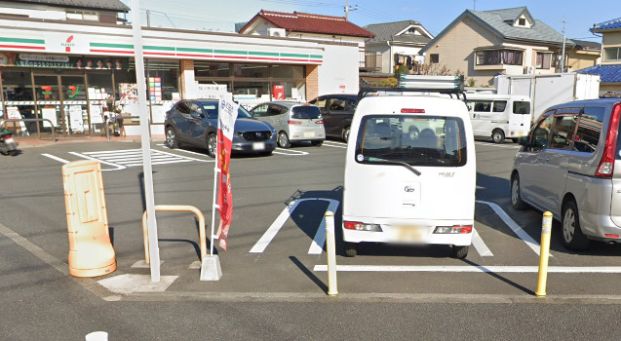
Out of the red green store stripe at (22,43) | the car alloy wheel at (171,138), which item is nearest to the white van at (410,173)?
the car alloy wheel at (171,138)

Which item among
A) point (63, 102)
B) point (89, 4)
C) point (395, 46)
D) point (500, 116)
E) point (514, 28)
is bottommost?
point (500, 116)

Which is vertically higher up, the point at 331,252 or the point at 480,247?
the point at 331,252

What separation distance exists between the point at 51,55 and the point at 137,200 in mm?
10951

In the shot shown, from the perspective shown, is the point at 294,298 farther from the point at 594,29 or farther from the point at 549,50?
the point at 549,50

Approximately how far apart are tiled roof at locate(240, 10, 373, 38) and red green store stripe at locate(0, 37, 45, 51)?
21741 mm

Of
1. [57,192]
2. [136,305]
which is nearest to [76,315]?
[136,305]

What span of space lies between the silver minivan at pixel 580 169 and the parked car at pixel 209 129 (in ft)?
27.8

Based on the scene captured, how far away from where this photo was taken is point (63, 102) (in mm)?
17766

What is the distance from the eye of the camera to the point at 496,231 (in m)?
7.09

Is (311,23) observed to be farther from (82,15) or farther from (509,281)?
(509,281)

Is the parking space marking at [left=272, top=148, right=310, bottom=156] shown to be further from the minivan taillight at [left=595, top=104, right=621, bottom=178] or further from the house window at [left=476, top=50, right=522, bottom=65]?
the house window at [left=476, top=50, right=522, bottom=65]

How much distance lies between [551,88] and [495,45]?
20371 mm

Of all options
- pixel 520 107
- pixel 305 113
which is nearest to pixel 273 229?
pixel 305 113

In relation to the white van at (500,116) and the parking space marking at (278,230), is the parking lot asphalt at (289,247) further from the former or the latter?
the white van at (500,116)
